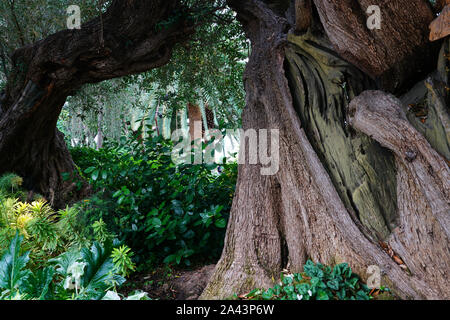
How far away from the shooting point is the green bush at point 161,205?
3.10 m

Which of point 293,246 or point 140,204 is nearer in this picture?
point 293,246

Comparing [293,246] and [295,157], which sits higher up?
[295,157]

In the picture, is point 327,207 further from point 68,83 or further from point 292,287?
point 68,83

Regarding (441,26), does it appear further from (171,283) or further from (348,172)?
(171,283)

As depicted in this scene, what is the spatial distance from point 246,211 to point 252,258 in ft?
1.34

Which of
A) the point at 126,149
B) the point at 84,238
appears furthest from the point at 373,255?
the point at 126,149

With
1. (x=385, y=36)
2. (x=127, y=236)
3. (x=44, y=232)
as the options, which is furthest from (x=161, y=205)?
(x=385, y=36)

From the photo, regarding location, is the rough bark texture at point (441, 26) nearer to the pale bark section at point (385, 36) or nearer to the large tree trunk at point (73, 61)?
the pale bark section at point (385, 36)

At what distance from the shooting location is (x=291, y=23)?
370 centimetres

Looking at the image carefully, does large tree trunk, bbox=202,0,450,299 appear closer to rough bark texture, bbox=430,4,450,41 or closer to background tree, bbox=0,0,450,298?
background tree, bbox=0,0,450,298

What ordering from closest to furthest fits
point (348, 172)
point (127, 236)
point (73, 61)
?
1. point (348, 172)
2. point (127, 236)
3. point (73, 61)

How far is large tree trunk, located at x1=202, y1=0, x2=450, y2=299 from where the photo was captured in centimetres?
191

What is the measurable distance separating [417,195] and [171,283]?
208 centimetres

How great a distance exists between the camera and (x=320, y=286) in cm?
193
